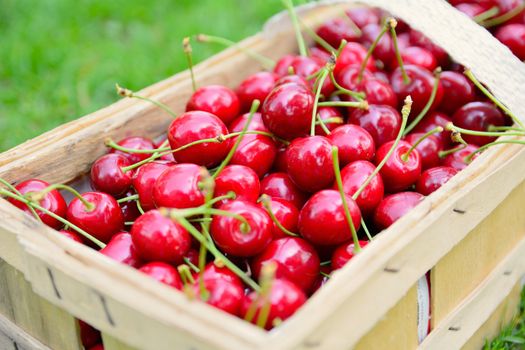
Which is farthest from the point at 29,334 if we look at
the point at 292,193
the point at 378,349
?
the point at 378,349

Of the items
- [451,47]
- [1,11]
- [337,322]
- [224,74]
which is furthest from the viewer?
[1,11]

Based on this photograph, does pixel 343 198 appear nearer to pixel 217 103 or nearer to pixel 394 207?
pixel 394 207

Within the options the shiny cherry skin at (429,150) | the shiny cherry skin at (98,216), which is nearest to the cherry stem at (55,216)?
the shiny cherry skin at (98,216)

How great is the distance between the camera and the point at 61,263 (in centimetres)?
128

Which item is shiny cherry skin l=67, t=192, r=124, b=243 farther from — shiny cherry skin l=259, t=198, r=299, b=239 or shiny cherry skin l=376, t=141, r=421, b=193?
shiny cherry skin l=376, t=141, r=421, b=193

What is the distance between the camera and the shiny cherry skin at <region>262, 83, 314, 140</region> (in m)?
1.59

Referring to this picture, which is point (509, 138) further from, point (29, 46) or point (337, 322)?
point (29, 46)

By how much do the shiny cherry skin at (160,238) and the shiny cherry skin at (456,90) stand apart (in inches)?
37.9

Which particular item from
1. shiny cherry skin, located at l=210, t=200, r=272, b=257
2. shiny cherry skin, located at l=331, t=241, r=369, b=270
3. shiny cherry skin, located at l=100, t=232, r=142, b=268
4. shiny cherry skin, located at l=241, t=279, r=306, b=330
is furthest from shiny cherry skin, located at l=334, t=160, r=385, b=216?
shiny cherry skin, located at l=100, t=232, r=142, b=268

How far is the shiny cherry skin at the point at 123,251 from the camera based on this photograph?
142 cm

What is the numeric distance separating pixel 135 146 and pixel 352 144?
1.86ft

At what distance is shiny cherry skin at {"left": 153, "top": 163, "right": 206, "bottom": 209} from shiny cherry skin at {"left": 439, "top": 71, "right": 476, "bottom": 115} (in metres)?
0.86

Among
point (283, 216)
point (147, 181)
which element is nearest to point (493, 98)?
point (283, 216)

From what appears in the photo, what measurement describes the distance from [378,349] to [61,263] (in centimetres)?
63
